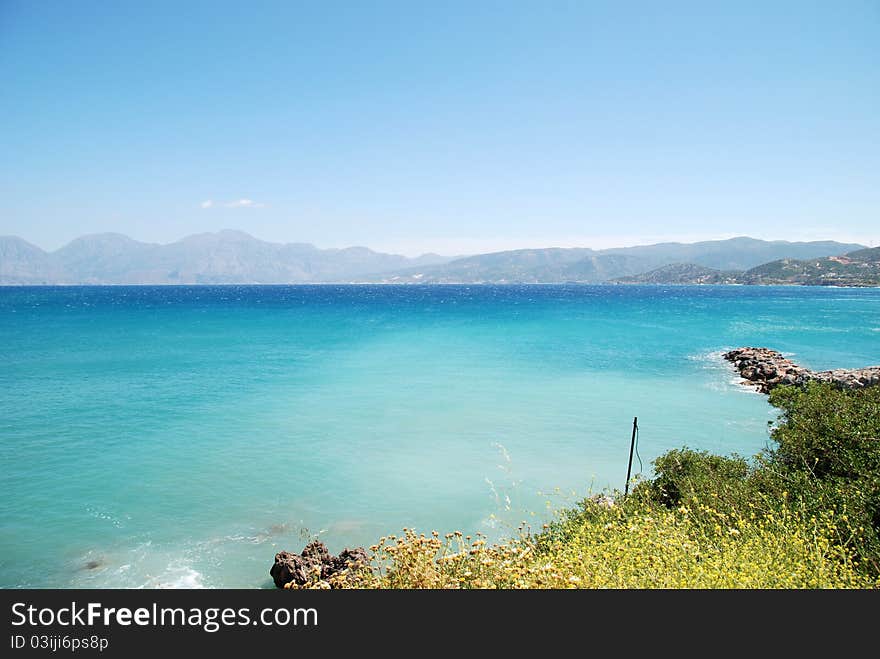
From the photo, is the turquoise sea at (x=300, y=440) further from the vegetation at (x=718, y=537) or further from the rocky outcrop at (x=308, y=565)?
the vegetation at (x=718, y=537)

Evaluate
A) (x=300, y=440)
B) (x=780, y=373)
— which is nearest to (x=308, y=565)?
(x=300, y=440)

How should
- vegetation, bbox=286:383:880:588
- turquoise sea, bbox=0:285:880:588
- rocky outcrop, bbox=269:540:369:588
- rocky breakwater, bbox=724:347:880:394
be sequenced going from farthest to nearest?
1. rocky breakwater, bbox=724:347:880:394
2. turquoise sea, bbox=0:285:880:588
3. rocky outcrop, bbox=269:540:369:588
4. vegetation, bbox=286:383:880:588

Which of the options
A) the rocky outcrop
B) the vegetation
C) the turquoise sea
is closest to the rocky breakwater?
the turquoise sea

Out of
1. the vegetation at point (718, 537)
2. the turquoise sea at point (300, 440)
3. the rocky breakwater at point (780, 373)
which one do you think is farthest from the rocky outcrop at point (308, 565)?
the rocky breakwater at point (780, 373)

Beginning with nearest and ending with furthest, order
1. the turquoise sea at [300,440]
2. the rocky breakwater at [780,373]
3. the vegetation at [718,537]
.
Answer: the vegetation at [718,537] → the turquoise sea at [300,440] → the rocky breakwater at [780,373]

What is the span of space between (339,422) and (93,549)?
1311 centimetres

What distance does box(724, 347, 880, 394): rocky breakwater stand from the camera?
2858 centimetres

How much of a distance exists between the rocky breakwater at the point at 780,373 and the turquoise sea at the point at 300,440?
1.50 metres

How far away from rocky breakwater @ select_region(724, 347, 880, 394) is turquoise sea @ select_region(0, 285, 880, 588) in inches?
59.1

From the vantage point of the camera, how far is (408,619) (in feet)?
11.6

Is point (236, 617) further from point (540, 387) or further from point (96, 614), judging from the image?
point (540, 387)

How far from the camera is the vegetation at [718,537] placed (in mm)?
6418

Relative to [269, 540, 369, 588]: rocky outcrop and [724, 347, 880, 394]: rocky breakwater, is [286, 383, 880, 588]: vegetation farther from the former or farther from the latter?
[724, 347, 880, 394]: rocky breakwater

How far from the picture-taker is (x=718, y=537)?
827cm
